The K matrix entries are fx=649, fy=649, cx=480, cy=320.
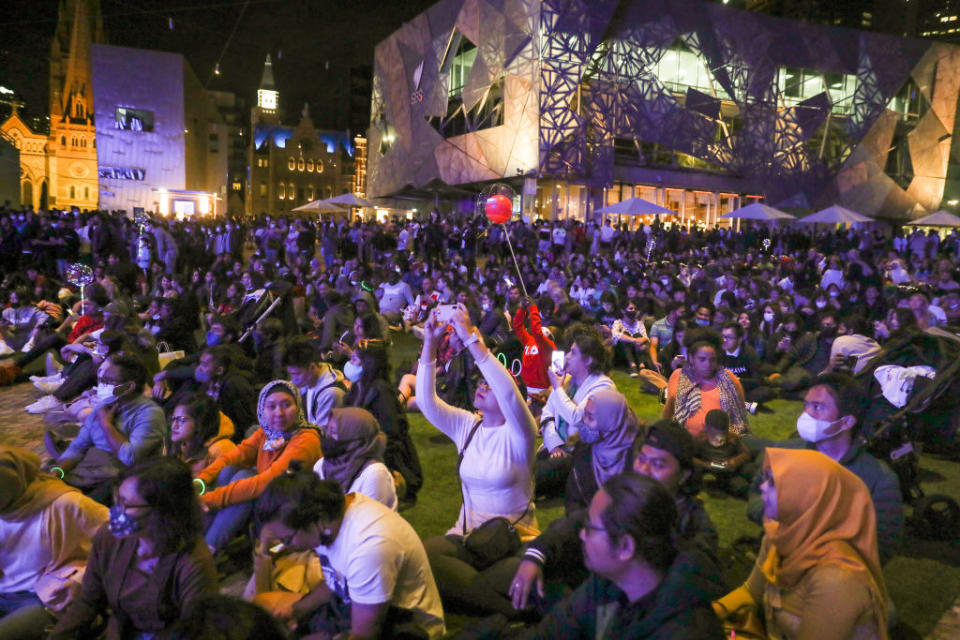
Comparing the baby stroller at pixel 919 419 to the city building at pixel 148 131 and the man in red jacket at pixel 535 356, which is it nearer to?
the man in red jacket at pixel 535 356

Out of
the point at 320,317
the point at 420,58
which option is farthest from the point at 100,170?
the point at 320,317

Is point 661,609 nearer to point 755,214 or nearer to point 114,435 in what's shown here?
point 114,435

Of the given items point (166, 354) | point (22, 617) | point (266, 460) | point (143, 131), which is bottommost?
point (22, 617)

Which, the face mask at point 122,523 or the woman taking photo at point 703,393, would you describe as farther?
the woman taking photo at point 703,393

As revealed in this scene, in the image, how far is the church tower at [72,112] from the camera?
6075 centimetres

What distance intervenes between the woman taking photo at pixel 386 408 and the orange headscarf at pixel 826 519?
282cm

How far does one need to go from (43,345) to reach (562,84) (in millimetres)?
23291

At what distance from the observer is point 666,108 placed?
98.6 ft

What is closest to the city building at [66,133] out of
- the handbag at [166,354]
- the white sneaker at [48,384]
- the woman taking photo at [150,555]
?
the white sneaker at [48,384]

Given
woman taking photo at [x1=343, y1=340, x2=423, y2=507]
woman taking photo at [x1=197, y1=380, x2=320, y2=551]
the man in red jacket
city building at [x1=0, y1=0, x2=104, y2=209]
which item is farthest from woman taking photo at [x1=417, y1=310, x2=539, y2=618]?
city building at [x1=0, y1=0, x2=104, y2=209]

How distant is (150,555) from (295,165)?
8251 centimetres

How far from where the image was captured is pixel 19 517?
115 inches

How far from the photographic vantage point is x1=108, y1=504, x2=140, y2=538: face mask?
2.52 metres

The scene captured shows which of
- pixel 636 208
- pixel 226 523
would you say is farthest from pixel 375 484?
pixel 636 208
